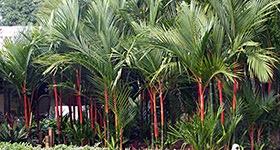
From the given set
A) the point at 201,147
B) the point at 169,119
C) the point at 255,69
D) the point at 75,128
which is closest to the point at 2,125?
the point at 75,128

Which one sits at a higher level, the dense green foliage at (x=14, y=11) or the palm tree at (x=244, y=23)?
the dense green foliage at (x=14, y=11)

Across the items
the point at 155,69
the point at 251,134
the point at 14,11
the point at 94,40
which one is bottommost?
the point at 251,134

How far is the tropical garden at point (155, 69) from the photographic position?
5.61 metres

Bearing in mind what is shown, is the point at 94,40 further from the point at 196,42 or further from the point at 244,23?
the point at 244,23

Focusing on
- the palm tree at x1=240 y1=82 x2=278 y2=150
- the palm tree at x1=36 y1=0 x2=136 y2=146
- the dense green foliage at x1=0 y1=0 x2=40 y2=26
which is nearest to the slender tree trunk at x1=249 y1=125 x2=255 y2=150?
the palm tree at x1=240 y1=82 x2=278 y2=150

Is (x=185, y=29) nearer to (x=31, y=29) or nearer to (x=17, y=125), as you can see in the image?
(x=31, y=29)

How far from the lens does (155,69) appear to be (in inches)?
240

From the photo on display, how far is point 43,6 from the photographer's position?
7.71 metres

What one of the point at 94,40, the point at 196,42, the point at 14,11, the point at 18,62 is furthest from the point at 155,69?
the point at 14,11

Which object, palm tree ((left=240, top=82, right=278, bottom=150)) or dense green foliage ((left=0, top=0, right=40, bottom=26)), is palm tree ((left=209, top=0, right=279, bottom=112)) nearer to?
palm tree ((left=240, top=82, right=278, bottom=150))

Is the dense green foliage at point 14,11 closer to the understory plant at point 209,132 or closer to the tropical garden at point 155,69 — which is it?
the tropical garden at point 155,69

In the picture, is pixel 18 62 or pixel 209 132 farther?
pixel 18 62

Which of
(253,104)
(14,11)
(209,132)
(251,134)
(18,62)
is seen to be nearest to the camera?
(209,132)

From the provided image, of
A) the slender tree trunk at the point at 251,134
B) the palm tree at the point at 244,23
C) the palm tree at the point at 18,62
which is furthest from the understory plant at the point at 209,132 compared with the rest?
the palm tree at the point at 18,62
